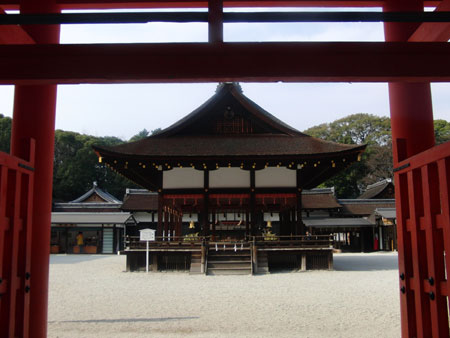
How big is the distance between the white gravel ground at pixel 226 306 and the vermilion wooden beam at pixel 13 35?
3974 millimetres

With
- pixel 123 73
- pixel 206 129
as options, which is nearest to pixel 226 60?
pixel 123 73

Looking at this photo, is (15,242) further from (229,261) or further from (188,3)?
(229,261)

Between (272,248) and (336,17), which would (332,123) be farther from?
(336,17)

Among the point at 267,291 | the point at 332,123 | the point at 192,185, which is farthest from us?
the point at 332,123

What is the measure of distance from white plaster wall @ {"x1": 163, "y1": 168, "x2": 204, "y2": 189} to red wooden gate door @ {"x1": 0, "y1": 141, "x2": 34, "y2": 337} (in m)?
12.4

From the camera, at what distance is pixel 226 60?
319 cm

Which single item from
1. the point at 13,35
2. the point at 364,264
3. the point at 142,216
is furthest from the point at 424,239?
the point at 142,216

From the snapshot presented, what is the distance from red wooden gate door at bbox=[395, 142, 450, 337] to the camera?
3.05 metres

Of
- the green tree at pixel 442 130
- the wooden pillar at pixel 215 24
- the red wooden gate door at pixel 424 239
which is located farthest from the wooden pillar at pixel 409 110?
the green tree at pixel 442 130

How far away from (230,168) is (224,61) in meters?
13.0

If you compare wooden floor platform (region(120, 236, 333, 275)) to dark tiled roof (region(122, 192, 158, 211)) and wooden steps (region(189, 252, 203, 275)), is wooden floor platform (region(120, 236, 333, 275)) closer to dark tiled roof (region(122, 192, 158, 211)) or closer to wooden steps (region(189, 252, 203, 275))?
wooden steps (region(189, 252, 203, 275))

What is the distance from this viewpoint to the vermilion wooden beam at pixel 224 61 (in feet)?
10.3

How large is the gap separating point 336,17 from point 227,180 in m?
13.1

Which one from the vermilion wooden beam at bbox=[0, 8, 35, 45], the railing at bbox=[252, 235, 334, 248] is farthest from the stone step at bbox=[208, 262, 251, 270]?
the vermilion wooden beam at bbox=[0, 8, 35, 45]
